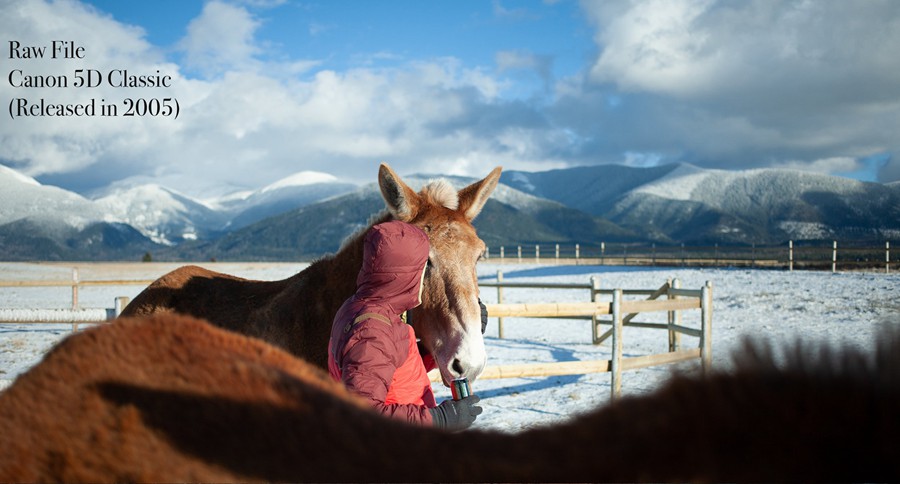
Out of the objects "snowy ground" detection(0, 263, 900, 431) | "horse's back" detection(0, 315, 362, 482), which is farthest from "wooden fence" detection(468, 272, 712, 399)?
"horse's back" detection(0, 315, 362, 482)

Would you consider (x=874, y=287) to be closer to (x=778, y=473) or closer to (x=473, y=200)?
(x=473, y=200)

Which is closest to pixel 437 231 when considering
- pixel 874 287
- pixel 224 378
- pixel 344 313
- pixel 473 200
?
pixel 473 200

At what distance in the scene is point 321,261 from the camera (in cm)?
347

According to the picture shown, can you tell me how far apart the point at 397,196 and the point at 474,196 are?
21.8 inches

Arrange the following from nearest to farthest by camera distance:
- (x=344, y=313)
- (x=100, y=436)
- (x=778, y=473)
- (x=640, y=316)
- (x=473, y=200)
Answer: (x=778, y=473)
(x=100, y=436)
(x=344, y=313)
(x=473, y=200)
(x=640, y=316)

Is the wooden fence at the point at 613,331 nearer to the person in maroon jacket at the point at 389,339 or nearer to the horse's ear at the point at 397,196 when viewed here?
the horse's ear at the point at 397,196

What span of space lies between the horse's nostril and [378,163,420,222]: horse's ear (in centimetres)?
88

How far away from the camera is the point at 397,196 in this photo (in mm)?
3041

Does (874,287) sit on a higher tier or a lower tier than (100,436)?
lower

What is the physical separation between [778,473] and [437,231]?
2.39m

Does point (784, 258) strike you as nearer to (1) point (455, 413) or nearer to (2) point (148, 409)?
(1) point (455, 413)

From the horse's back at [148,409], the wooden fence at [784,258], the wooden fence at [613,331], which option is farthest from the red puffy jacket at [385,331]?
the wooden fence at [784,258]

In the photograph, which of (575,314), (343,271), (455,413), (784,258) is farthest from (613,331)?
(784,258)

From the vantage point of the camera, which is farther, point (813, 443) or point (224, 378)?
point (224, 378)
